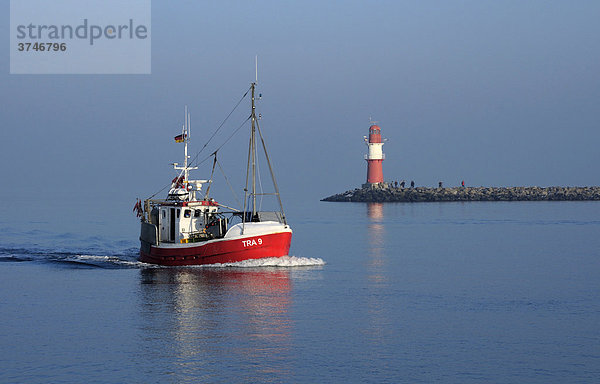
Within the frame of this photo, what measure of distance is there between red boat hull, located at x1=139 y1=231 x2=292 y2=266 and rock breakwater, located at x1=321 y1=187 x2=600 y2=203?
108 m

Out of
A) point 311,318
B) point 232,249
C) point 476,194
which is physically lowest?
point 311,318

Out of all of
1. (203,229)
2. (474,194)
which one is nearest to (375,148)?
(474,194)

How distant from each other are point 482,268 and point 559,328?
18.9 meters

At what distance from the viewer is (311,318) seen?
30547 millimetres

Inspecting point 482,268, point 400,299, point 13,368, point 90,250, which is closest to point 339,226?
point 90,250

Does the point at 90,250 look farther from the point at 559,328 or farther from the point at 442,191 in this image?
the point at 442,191

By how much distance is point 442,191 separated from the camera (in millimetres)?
156875

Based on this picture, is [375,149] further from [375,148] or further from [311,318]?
[311,318]

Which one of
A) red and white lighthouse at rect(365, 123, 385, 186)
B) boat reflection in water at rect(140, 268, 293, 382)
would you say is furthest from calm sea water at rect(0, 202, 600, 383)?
red and white lighthouse at rect(365, 123, 385, 186)

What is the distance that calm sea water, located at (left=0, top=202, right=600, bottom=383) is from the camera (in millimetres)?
23094

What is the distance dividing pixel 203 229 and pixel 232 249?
3.42 metres

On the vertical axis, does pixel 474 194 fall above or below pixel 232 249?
above

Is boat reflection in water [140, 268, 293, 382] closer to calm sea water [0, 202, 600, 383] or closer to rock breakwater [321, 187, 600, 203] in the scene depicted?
calm sea water [0, 202, 600, 383]

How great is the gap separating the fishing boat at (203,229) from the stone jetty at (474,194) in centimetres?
10568
